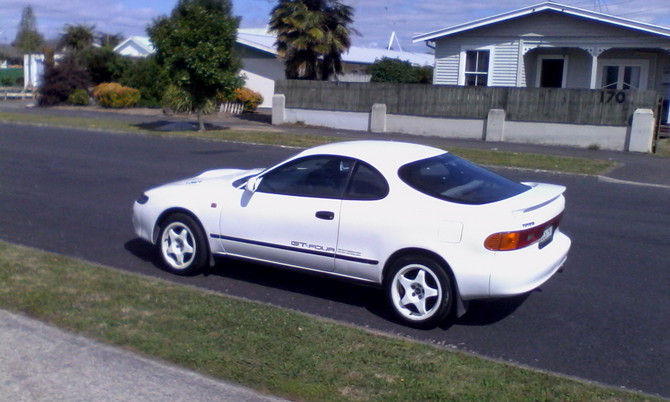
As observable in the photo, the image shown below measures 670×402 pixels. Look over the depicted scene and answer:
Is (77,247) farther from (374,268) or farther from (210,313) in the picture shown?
(374,268)

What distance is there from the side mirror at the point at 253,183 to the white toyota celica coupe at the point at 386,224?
0.01 m

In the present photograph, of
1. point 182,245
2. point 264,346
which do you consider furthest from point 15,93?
point 264,346

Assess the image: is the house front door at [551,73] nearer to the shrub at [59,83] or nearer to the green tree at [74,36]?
the shrub at [59,83]

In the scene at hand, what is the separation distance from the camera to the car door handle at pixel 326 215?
6699 millimetres

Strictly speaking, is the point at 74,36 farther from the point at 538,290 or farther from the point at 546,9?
the point at 538,290

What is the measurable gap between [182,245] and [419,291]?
8.78 feet

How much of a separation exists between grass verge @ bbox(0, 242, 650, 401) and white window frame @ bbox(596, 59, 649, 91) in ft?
76.4

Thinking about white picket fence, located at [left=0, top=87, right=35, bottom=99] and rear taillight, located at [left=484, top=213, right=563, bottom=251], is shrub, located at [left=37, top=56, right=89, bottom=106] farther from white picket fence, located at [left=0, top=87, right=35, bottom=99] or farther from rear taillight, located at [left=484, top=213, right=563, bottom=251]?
rear taillight, located at [left=484, top=213, right=563, bottom=251]

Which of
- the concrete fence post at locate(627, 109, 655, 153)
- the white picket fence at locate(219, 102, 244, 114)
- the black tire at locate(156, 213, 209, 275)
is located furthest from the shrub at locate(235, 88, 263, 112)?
the black tire at locate(156, 213, 209, 275)

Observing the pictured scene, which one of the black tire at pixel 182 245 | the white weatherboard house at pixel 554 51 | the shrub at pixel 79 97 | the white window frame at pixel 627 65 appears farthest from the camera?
the shrub at pixel 79 97

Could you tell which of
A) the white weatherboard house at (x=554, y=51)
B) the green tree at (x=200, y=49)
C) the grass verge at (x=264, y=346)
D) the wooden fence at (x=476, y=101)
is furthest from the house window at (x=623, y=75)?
the grass verge at (x=264, y=346)

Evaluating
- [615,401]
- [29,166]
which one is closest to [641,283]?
[615,401]

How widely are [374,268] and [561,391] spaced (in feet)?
6.73

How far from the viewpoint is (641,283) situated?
776 centimetres
